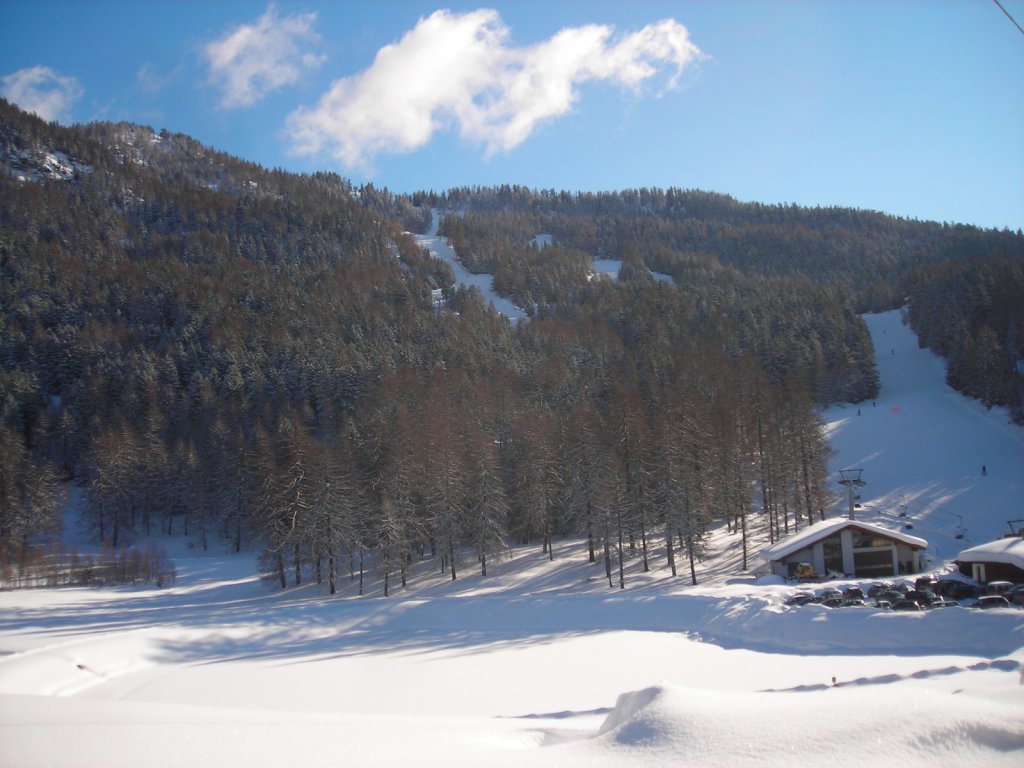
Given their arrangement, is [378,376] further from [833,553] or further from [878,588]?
[878,588]

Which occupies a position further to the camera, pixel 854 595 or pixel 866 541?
pixel 866 541

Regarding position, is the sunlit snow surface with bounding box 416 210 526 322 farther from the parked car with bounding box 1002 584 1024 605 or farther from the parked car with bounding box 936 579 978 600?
the parked car with bounding box 1002 584 1024 605

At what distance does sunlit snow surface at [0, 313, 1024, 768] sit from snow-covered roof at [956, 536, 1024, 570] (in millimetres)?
9511

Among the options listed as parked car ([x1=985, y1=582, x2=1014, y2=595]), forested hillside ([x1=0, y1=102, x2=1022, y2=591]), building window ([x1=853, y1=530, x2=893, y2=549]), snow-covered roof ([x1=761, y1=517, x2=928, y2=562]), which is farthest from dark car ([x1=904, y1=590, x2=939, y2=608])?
forested hillside ([x1=0, y1=102, x2=1022, y2=591])

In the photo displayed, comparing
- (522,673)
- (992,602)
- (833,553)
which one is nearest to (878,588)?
(992,602)

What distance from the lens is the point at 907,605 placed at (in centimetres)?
2292

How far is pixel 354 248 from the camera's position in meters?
150

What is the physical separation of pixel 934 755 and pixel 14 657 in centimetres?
2364

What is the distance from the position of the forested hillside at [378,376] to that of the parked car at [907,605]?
12.2 m

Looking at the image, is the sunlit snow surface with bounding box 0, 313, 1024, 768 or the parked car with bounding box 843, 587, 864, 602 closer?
the sunlit snow surface with bounding box 0, 313, 1024, 768

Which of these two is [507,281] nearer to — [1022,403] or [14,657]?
[1022,403]

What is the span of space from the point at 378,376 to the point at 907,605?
216 ft

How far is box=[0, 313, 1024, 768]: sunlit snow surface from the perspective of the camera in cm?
724

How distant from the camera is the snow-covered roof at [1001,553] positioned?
1086 inches
